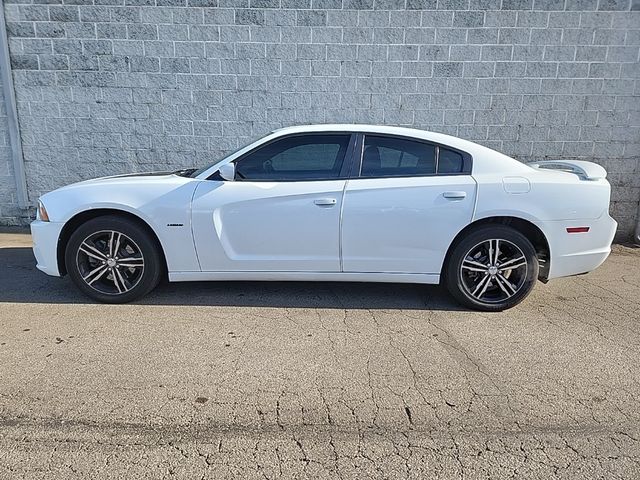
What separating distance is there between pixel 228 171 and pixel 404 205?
151 centimetres

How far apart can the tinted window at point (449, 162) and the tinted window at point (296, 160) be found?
2.71 feet

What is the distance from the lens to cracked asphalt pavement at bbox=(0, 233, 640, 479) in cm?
229

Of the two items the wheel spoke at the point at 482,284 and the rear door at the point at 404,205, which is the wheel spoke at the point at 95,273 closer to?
the rear door at the point at 404,205

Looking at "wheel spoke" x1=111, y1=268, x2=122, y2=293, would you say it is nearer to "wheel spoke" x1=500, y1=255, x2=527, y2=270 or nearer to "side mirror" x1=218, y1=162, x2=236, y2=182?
"side mirror" x1=218, y1=162, x2=236, y2=182

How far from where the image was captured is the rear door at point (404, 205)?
13.0 feet

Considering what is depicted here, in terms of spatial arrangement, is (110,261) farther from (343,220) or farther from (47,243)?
(343,220)

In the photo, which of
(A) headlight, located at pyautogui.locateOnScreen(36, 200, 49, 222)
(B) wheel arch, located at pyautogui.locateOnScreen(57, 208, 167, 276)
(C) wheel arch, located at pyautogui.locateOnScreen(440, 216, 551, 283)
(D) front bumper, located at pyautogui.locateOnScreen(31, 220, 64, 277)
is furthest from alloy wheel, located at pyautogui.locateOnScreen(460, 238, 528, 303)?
(A) headlight, located at pyautogui.locateOnScreen(36, 200, 49, 222)

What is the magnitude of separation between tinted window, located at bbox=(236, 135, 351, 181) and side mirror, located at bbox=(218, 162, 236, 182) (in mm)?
103

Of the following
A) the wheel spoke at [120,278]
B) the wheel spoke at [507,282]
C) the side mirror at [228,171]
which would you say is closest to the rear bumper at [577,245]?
the wheel spoke at [507,282]

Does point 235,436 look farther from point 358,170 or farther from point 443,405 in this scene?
point 358,170

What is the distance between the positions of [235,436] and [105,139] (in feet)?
18.6

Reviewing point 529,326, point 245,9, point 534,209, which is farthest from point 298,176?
point 245,9

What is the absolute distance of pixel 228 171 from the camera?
401 cm

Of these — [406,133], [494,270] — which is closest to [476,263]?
[494,270]
